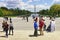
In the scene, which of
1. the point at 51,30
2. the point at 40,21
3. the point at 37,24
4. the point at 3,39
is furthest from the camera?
the point at 51,30

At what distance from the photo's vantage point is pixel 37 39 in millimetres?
15203

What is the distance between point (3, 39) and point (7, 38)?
1.98 feet

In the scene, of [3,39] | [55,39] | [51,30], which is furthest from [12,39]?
[51,30]

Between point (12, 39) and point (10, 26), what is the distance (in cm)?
196

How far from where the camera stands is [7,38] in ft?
51.4

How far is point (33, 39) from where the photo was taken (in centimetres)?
1519

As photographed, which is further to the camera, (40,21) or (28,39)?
(40,21)

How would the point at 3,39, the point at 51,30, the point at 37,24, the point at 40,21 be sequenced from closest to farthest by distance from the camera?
the point at 3,39, the point at 37,24, the point at 40,21, the point at 51,30

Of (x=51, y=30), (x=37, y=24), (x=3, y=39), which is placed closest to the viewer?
(x=3, y=39)

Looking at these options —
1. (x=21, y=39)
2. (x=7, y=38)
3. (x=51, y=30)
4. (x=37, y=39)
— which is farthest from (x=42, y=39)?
(x=51, y=30)

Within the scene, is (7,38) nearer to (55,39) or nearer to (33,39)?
(33,39)

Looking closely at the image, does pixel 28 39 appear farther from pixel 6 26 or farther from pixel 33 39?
pixel 6 26

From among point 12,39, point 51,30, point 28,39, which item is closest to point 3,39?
point 12,39

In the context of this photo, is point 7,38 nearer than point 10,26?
Yes
